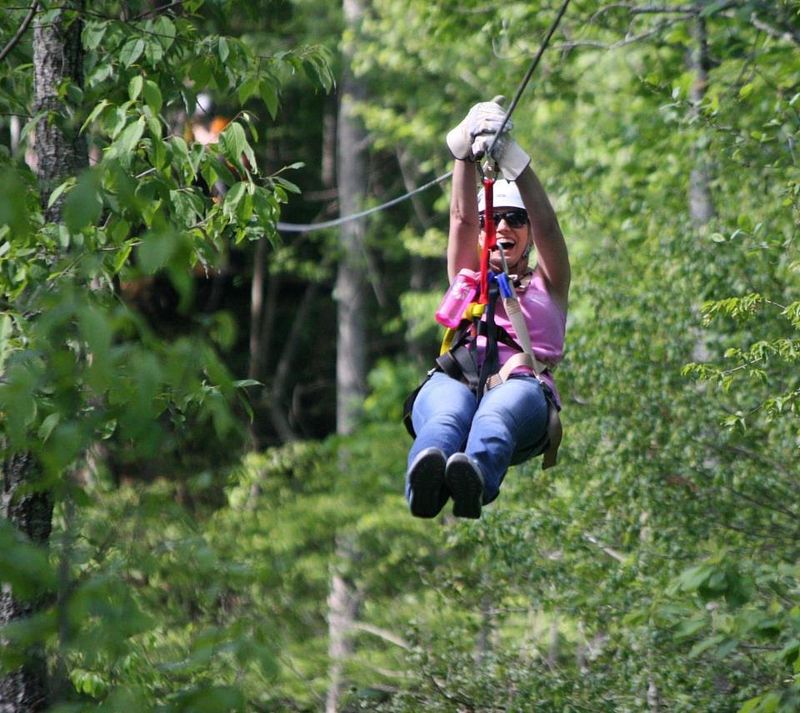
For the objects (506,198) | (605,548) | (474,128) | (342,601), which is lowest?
(342,601)

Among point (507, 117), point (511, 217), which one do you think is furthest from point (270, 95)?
point (511, 217)

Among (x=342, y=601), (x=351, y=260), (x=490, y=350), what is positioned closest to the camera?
(x=490, y=350)

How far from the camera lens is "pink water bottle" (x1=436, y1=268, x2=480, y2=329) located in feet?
17.4

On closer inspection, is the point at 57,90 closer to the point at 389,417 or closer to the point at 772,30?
the point at 772,30

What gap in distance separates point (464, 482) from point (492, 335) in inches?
31.2

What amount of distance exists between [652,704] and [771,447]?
162 centimetres

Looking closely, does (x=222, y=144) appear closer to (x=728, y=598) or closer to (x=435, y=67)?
(x=728, y=598)

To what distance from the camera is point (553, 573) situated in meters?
7.64

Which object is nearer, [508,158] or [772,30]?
[508,158]

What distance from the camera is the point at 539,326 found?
17.6 feet

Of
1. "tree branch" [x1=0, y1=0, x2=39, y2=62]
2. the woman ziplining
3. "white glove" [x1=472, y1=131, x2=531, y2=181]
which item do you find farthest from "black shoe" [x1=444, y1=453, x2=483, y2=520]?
"tree branch" [x1=0, y1=0, x2=39, y2=62]

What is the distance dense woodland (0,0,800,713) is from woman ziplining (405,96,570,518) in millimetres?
639

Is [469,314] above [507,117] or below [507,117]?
below

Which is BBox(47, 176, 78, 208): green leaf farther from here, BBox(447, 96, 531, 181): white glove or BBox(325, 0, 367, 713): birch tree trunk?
BBox(325, 0, 367, 713): birch tree trunk
